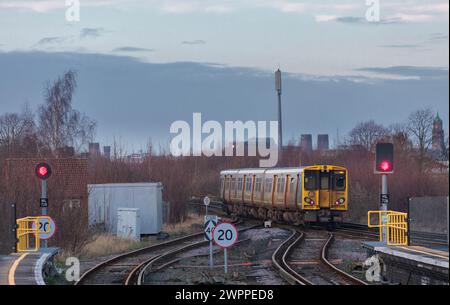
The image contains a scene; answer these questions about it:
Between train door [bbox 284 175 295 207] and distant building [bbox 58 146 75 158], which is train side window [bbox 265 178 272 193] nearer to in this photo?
train door [bbox 284 175 295 207]

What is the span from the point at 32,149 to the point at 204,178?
20.1 m

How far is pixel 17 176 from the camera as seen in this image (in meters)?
28.2

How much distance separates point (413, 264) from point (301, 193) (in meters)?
19.9

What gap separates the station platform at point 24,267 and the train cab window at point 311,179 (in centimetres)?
1661

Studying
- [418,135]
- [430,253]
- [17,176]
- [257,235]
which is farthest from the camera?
[418,135]

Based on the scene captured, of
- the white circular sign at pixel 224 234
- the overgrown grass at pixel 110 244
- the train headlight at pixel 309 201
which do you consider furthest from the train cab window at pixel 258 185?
the white circular sign at pixel 224 234

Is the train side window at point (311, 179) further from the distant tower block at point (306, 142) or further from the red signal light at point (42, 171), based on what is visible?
the distant tower block at point (306, 142)

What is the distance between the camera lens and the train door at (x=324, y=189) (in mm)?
35125

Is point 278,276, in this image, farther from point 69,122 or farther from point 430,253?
point 69,122

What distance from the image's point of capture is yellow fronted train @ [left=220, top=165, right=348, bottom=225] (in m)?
35.0

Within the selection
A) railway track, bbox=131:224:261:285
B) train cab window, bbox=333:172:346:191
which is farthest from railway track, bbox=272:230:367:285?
train cab window, bbox=333:172:346:191

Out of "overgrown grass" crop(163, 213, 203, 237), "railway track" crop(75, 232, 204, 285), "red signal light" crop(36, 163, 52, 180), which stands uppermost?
"red signal light" crop(36, 163, 52, 180)

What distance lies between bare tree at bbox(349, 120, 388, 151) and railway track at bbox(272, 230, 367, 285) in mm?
17081

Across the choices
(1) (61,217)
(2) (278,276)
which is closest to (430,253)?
(2) (278,276)
